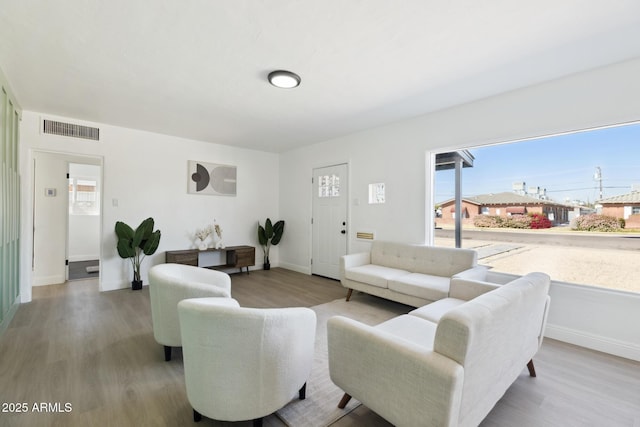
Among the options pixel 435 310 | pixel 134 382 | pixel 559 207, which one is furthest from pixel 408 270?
pixel 134 382

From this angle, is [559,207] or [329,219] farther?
→ [329,219]

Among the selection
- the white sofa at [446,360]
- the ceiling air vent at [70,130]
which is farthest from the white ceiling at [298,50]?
the white sofa at [446,360]

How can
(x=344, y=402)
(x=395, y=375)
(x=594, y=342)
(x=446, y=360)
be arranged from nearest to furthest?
(x=446, y=360) → (x=395, y=375) → (x=344, y=402) → (x=594, y=342)

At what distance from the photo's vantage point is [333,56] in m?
2.35

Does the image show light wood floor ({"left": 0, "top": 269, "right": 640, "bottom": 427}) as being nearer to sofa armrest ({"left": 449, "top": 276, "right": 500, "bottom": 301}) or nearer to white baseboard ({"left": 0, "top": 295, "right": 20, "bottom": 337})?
white baseboard ({"left": 0, "top": 295, "right": 20, "bottom": 337})

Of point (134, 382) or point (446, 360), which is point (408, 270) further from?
point (134, 382)

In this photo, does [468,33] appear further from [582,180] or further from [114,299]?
[114,299]

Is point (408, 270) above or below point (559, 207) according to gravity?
below

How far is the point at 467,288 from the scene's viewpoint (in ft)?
8.34

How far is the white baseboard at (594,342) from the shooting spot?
7.79 ft

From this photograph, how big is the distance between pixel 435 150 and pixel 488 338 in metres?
2.91

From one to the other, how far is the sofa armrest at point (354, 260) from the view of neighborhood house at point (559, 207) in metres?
1.08

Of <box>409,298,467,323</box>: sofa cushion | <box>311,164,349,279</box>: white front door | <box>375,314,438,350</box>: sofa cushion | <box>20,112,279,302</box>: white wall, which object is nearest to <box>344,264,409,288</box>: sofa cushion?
<box>409,298,467,323</box>: sofa cushion

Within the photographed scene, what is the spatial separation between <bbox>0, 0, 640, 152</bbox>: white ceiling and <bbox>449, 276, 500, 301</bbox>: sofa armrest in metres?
1.96
